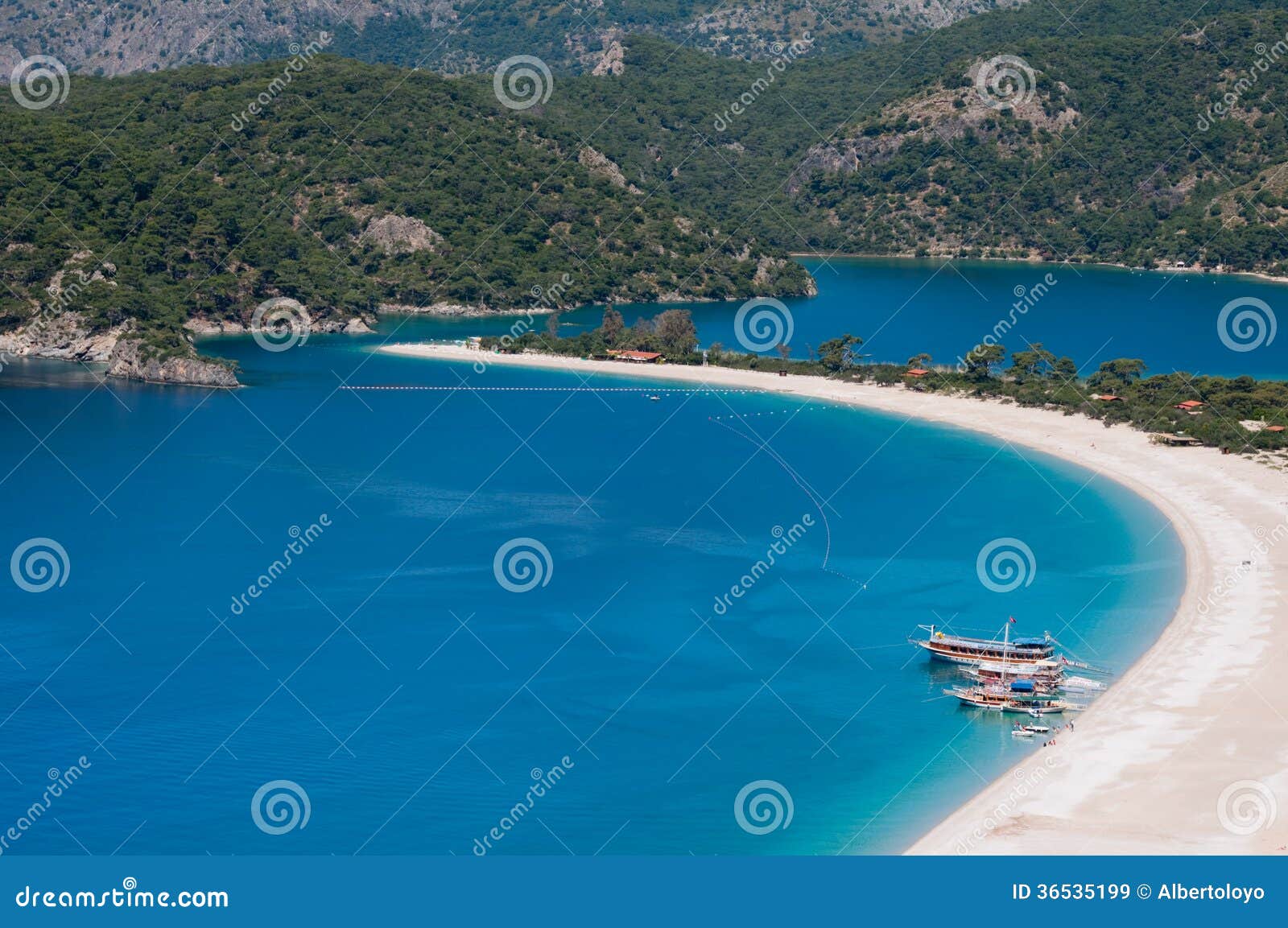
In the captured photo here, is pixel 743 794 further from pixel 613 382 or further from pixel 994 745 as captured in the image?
pixel 613 382

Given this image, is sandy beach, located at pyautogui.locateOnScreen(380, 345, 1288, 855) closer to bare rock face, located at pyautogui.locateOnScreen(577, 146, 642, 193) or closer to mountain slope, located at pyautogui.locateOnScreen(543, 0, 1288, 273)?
bare rock face, located at pyautogui.locateOnScreen(577, 146, 642, 193)

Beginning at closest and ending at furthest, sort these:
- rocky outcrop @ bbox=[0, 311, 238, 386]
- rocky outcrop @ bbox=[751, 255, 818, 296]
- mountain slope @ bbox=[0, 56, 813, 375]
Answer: rocky outcrop @ bbox=[0, 311, 238, 386], mountain slope @ bbox=[0, 56, 813, 375], rocky outcrop @ bbox=[751, 255, 818, 296]

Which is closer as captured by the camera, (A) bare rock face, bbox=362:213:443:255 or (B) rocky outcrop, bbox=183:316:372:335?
(B) rocky outcrop, bbox=183:316:372:335

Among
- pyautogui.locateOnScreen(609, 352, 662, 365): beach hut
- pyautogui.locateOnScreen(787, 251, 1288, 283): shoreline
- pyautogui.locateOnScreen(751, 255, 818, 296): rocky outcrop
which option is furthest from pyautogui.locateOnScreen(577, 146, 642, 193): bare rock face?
pyautogui.locateOnScreen(609, 352, 662, 365): beach hut

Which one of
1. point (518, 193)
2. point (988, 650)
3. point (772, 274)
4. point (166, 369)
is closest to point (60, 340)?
point (166, 369)

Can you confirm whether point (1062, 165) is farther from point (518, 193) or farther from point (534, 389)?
point (534, 389)

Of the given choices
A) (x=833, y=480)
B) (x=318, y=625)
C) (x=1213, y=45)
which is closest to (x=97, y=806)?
(x=318, y=625)
